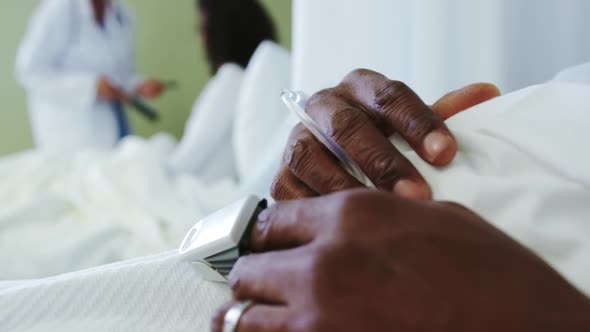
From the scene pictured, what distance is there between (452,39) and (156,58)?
2.15m

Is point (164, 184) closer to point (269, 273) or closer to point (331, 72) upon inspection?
point (331, 72)

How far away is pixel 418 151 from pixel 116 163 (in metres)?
0.93

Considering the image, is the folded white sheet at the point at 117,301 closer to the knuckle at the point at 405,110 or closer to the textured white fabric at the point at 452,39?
the knuckle at the point at 405,110

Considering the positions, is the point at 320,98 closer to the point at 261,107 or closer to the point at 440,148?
the point at 440,148

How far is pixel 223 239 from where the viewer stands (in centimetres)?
30

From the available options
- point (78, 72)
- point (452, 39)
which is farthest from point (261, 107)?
point (78, 72)

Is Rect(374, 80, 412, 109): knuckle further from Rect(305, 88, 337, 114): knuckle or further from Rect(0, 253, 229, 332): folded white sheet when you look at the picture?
Rect(0, 253, 229, 332): folded white sheet

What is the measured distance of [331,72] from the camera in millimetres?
→ 715

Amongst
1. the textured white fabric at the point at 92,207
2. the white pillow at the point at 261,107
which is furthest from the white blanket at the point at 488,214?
the white pillow at the point at 261,107

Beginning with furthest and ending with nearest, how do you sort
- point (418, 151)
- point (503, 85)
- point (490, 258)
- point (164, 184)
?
point (164, 184)
point (503, 85)
point (418, 151)
point (490, 258)

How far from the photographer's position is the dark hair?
6.08ft

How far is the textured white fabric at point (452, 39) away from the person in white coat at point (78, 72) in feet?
4.65

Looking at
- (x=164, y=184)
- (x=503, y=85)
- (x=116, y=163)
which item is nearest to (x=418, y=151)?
(x=503, y=85)

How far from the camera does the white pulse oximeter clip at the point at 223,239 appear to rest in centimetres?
30
